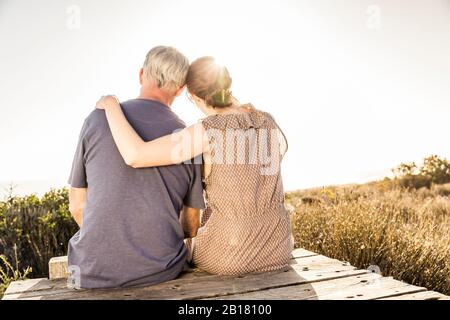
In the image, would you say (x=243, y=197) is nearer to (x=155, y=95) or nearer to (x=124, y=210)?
(x=124, y=210)

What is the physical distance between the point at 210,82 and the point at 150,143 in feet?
1.71

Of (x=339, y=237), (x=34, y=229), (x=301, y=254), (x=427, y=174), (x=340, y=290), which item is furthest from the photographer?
(x=427, y=174)

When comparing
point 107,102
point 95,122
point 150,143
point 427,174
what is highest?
point 107,102

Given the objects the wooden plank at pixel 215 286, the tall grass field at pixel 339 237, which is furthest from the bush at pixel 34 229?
the wooden plank at pixel 215 286

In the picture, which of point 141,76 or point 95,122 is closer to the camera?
point 95,122

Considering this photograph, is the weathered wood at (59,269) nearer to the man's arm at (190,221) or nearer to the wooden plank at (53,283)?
the wooden plank at (53,283)

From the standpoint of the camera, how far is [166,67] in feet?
8.46

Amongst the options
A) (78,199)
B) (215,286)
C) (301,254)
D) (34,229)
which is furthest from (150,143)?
(34,229)

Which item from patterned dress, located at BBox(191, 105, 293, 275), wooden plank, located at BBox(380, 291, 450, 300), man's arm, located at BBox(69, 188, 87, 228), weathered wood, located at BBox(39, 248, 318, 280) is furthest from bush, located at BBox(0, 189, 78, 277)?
wooden plank, located at BBox(380, 291, 450, 300)

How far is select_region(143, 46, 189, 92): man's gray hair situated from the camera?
2584 millimetres

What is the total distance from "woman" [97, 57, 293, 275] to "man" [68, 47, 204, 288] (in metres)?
0.14

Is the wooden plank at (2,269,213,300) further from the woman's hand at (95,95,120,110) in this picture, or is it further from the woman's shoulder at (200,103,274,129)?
the woman's hand at (95,95,120,110)
